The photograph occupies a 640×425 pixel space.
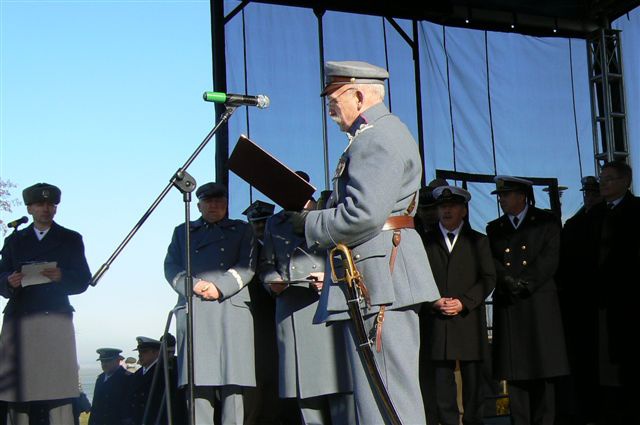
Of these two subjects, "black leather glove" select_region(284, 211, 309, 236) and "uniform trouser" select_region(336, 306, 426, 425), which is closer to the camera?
"uniform trouser" select_region(336, 306, 426, 425)

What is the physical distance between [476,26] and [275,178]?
202 inches

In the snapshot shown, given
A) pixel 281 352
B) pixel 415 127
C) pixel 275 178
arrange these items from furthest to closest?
pixel 415 127 < pixel 281 352 < pixel 275 178

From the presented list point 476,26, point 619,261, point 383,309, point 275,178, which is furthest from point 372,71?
point 476,26

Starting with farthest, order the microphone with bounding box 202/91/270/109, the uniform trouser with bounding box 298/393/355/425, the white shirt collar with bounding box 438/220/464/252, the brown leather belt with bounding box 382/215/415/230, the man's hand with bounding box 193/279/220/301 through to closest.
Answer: the white shirt collar with bounding box 438/220/464/252 < the man's hand with bounding box 193/279/220/301 < the uniform trouser with bounding box 298/393/355/425 < the microphone with bounding box 202/91/270/109 < the brown leather belt with bounding box 382/215/415/230

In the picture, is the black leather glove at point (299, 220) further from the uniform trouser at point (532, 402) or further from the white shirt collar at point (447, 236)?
the uniform trouser at point (532, 402)

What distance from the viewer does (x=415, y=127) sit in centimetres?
786

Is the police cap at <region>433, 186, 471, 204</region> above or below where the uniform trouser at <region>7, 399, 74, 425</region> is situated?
above

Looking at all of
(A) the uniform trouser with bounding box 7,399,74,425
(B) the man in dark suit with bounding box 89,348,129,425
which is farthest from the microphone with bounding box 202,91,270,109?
(B) the man in dark suit with bounding box 89,348,129,425

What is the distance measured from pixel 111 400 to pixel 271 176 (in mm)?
3838

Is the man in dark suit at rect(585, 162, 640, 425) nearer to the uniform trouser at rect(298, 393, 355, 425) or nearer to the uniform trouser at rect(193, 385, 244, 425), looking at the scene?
the uniform trouser at rect(298, 393, 355, 425)

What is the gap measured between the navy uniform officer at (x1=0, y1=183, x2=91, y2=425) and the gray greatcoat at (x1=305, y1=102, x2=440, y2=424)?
2.55m

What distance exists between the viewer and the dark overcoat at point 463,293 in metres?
5.46

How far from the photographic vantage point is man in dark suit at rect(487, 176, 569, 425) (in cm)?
543

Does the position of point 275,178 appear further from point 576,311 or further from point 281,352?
point 576,311
